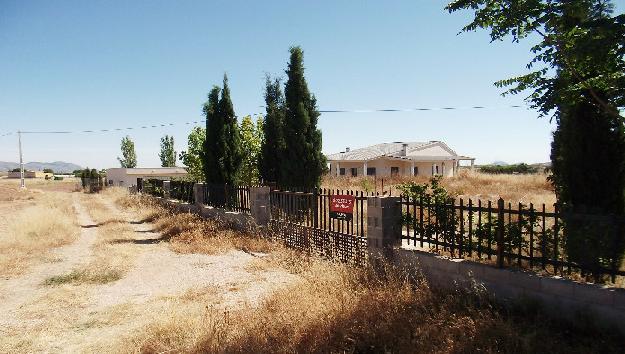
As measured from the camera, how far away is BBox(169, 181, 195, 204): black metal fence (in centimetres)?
1988

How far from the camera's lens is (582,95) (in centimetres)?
561

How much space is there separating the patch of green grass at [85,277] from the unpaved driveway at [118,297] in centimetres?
18

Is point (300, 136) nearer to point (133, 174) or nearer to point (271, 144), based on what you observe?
point (271, 144)

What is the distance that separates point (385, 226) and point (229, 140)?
12.1 m

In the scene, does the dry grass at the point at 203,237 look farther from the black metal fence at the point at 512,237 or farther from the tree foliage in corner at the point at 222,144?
the black metal fence at the point at 512,237

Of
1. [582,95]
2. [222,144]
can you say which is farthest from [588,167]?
[222,144]

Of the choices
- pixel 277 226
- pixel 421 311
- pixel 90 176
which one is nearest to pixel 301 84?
pixel 277 226

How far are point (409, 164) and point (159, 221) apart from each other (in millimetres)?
34249

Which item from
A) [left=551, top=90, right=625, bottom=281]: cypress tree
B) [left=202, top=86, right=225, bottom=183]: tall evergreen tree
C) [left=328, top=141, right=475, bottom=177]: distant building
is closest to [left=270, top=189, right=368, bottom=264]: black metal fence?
[left=551, top=90, right=625, bottom=281]: cypress tree

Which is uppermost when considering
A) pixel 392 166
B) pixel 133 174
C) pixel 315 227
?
pixel 392 166

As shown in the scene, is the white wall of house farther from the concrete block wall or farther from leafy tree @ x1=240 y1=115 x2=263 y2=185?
the concrete block wall

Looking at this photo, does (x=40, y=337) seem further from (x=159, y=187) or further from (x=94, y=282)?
(x=159, y=187)

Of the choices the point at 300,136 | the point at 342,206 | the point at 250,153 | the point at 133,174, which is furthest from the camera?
the point at 133,174

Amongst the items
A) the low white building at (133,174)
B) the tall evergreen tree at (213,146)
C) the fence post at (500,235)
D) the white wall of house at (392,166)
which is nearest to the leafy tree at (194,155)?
the tall evergreen tree at (213,146)
